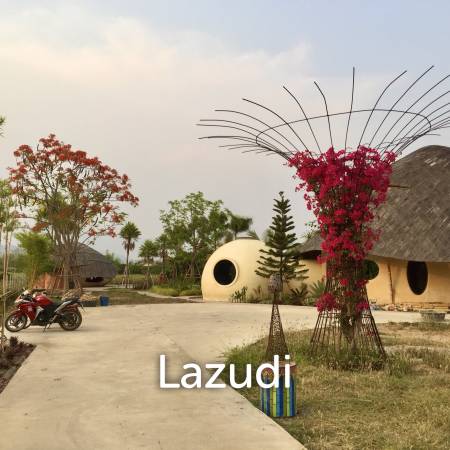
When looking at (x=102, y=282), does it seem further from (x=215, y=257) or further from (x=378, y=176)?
(x=378, y=176)

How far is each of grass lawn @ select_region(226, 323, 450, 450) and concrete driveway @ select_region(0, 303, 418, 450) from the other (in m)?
0.50

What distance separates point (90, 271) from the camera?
A: 37.6 m

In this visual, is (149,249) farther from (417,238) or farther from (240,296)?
(417,238)

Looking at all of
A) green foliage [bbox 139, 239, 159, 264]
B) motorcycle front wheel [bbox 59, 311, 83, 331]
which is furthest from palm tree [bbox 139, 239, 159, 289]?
motorcycle front wheel [bbox 59, 311, 83, 331]

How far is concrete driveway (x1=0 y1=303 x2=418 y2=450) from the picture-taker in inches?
192

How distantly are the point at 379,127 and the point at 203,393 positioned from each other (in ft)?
17.2

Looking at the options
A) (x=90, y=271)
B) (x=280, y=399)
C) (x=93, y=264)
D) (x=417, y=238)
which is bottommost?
(x=280, y=399)

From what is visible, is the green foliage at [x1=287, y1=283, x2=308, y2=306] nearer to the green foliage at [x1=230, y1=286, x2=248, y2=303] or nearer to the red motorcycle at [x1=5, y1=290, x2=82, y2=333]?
the green foliage at [x1=230, y1=286, x2=248, y2=303]

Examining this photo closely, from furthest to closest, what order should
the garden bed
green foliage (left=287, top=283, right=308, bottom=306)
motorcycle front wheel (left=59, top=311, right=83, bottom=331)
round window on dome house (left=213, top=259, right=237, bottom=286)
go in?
round window on dome house (left=213, top=259, right=237, bottom=286) → green foliage (left=287, top=283, right=308, bottom=306) → motorcycle front wheel (left=59, top=311, right=83, bottom=331) → the garden bed

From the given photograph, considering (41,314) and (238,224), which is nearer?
(41,314)

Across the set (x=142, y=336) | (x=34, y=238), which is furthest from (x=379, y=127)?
(x=34, y=238)

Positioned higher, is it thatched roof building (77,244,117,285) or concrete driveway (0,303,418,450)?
thatched roof building (77,244,117,285)

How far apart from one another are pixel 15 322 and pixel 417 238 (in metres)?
15.2

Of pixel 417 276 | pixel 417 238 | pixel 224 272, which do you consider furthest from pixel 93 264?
pixel 417 238
